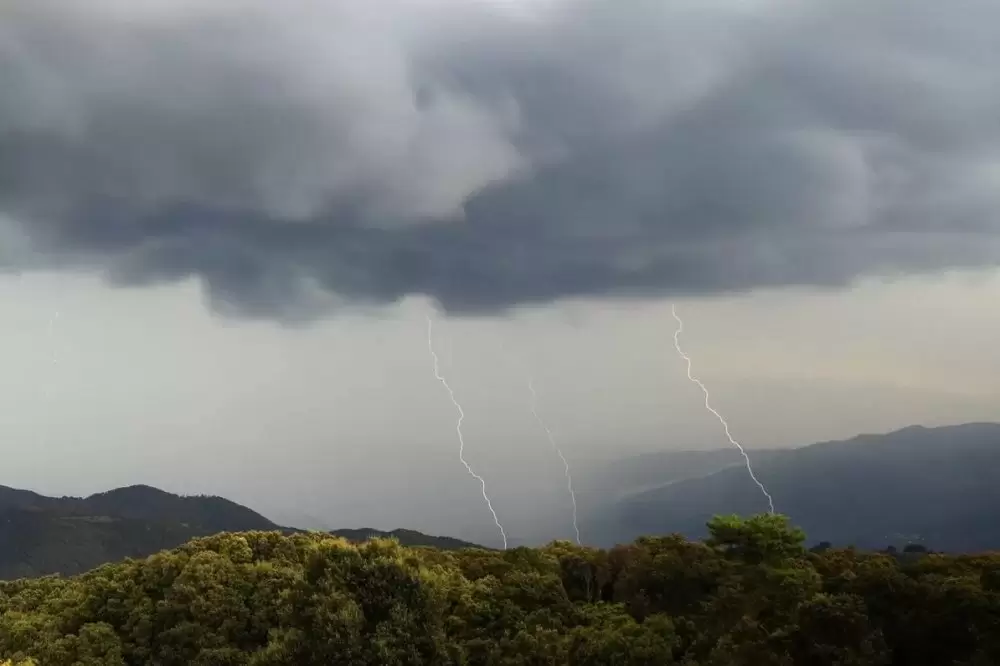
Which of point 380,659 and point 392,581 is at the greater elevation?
point 392,581

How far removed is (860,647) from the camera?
84.1ft

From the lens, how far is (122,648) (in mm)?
35125

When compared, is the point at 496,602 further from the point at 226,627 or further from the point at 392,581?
the point at 226,627

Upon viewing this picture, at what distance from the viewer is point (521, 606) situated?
35125 millimetres

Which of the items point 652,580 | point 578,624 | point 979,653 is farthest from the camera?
point 652,580

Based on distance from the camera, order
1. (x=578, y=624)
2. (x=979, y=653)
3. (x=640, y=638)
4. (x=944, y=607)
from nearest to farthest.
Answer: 1. (x=979, y=653)
2. (x=944, y=607)
3. (x=640, y=638)
4. (x=578, y=624)

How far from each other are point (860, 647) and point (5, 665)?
1132 inches

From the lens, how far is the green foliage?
1052 inches

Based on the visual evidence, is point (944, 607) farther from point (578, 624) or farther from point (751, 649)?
point (578, 624)

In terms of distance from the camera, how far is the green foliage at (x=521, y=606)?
26719 mm

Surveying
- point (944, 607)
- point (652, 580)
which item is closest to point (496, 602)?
point (652, 580)

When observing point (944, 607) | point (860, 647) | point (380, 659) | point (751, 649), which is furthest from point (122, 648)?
point (944, 607)

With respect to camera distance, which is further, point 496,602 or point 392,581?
point 496,602

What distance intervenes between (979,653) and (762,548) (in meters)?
10.3
